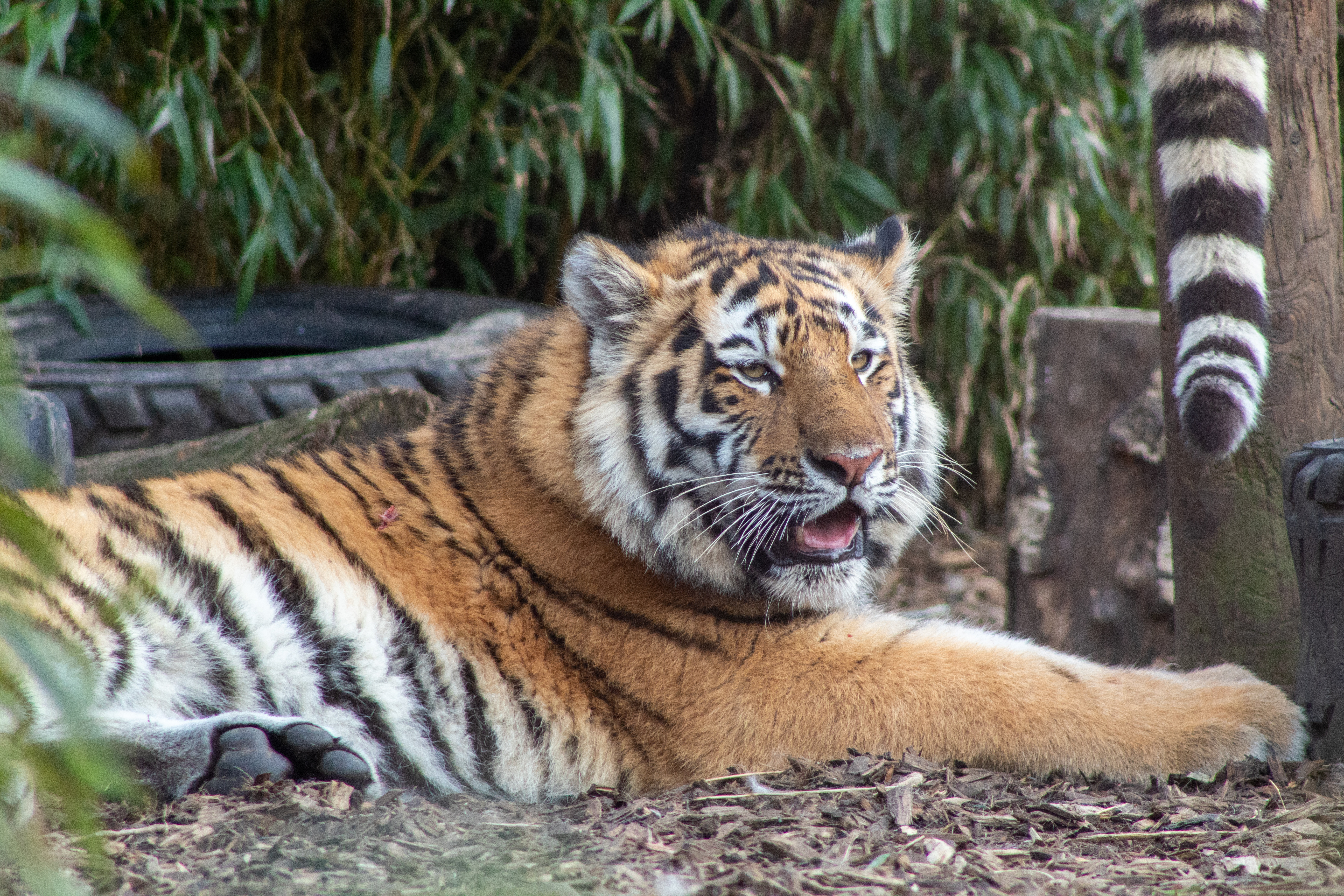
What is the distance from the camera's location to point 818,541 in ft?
8.11

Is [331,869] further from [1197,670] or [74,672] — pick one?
[1197,670]

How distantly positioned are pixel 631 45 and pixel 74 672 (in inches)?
156

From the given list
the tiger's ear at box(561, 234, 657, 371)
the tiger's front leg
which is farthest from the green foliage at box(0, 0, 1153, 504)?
the tiger's front leg

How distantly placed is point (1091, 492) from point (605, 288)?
2.08m

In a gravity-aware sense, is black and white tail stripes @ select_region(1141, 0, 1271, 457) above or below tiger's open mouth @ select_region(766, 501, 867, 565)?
above

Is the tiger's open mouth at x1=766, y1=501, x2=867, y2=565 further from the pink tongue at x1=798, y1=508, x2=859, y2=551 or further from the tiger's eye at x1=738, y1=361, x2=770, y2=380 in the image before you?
the tiger's eye at x1=738, y1=361, x2=770, y2=380

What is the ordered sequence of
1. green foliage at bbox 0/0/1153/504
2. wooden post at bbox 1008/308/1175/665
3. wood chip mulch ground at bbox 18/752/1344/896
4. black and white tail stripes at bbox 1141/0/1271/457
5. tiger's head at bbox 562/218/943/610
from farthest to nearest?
green foliage at bbox 0/0/1153/504 < wooden post at bbox 1008/308/1175/665 < tiger's head at bbox 562/218/943/610 < black and white tail stripes at bbox 1141/0/1271/457 < wood chip mulch ground at bbox 18/752/1344/896

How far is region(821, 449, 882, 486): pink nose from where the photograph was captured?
2.31 m

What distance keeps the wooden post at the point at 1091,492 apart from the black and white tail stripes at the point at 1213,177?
1.30 meters

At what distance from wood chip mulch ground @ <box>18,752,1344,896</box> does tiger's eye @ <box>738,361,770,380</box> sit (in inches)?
30.0

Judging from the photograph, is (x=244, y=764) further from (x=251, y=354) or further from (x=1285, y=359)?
(x=251, y=354)

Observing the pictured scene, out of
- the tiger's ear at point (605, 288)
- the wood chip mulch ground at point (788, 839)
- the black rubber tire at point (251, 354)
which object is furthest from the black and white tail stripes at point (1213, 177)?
the black rubber tire at point (251, 354)

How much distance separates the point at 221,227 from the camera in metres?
4.84

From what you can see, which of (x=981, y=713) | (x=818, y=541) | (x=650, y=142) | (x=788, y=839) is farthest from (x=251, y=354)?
(x=788, y=839)
